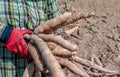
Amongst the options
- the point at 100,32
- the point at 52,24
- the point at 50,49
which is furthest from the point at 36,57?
the point at 100,32

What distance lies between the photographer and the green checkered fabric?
1620 millimetres

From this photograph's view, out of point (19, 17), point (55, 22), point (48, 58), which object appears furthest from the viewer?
point (19, 17)

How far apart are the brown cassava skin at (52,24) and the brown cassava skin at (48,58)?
51 millimetres

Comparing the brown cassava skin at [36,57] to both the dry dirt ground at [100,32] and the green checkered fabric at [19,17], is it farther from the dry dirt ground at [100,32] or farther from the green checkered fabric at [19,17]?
the dry dirt ground at [100,32]

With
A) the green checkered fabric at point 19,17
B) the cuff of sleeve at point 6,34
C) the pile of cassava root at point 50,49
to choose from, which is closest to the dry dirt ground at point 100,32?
the green checkered fabric at point 19,17

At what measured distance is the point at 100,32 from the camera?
383 centimetres

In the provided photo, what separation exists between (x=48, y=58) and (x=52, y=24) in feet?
0.64

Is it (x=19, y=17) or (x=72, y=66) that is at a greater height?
(x=19, y=17)

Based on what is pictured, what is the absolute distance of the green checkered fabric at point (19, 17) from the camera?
63.8 inches

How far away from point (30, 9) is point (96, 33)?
2.24 metres

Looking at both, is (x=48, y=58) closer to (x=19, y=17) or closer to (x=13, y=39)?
(x=13, y=39)

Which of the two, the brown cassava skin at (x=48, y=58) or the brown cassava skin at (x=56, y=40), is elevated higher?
the brown cassava skin at (x=56, y=40)

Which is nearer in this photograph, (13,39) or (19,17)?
(13,39)

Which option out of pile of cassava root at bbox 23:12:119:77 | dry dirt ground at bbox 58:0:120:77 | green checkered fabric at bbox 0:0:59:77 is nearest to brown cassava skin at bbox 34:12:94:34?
pile of cassava root at bbox 23:12:119:77
